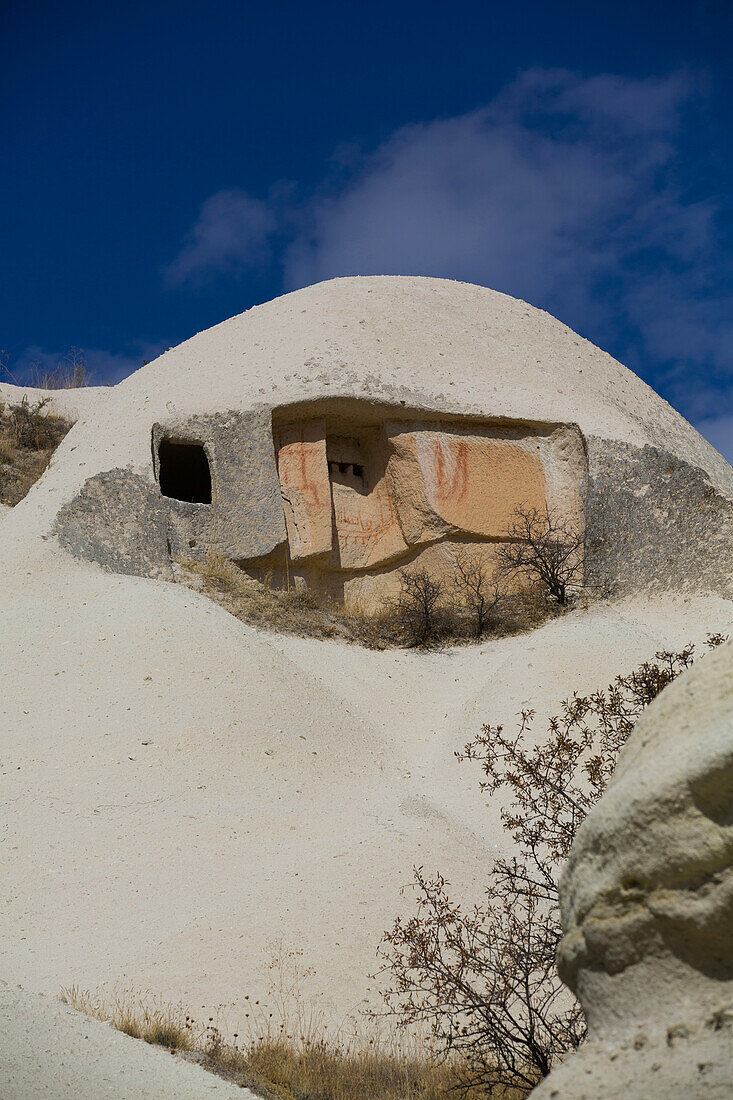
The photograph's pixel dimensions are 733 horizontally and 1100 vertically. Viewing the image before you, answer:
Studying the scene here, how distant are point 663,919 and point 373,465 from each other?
11.3 meters

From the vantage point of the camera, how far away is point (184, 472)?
13867mm

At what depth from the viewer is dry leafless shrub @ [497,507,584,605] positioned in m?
11.8

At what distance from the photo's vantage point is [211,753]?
25.4 feet

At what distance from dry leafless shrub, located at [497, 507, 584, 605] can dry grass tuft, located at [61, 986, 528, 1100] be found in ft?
25.9

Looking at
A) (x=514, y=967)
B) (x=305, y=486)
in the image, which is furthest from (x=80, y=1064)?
(x=305, y=486)

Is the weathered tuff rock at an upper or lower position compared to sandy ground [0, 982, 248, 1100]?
upper

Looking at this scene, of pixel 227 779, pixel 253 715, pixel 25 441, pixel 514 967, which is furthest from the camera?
pixel 25 441

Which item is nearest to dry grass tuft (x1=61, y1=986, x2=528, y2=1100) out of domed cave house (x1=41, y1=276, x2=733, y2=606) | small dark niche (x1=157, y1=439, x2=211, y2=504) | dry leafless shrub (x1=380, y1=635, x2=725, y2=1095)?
dry leafless shrub (x1=380, y1=635, x2=725, y2=1095)

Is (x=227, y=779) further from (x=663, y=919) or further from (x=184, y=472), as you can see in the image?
(x=184, y=472)

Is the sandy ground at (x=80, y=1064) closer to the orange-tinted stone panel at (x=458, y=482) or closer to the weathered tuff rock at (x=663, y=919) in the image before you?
the weathered tuff rock at (x=663, y=919)

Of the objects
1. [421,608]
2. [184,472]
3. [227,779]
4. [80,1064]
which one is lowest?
[80,1064]

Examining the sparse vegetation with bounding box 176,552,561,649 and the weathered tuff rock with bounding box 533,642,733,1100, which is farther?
the sparse vegetation with bounding box 176,552,561,649

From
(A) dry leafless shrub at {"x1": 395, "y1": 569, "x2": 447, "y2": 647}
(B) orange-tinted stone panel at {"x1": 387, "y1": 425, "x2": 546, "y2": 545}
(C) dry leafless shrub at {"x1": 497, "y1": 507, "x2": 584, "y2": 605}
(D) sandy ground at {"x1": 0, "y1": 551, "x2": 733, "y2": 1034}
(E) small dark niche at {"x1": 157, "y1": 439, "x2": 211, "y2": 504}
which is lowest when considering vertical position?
(D) sandy ground at {"x1": 0, "y1": 551, "x2": 733, "y2": 1034}

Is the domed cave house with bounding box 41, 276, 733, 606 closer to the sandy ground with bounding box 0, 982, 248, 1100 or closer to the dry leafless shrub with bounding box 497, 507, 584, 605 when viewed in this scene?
the dry leafless shrub with bounding box 497, 507, 584, 605
